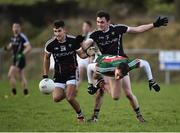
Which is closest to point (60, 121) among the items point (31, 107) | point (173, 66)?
point (31, 107)

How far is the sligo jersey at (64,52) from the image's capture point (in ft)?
45.0

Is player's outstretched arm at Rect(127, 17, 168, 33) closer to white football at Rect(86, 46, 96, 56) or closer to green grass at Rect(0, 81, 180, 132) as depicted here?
white football at Rect(86, 46, 96, 56)

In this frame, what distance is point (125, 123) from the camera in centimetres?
1340

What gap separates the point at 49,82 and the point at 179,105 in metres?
5.63

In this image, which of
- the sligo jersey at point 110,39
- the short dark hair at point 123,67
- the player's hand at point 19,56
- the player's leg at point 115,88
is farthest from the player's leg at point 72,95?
the player's hand at point 19,56

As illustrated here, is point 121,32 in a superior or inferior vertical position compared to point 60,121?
superior

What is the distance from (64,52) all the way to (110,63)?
1.01m

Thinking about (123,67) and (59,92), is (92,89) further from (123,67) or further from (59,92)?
(123,67)

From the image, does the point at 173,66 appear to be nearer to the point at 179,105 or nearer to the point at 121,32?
the point at 179,105

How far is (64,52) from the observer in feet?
45.1

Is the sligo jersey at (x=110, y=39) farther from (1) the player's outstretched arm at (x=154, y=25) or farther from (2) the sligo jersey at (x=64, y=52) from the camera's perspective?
(2) the sligo jersey at (x=64, y=52)

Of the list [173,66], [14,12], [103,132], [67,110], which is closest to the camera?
[103,132]

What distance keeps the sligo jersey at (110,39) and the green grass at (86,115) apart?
1.42m

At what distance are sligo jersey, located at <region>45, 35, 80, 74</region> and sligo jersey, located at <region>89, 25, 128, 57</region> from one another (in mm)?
443
